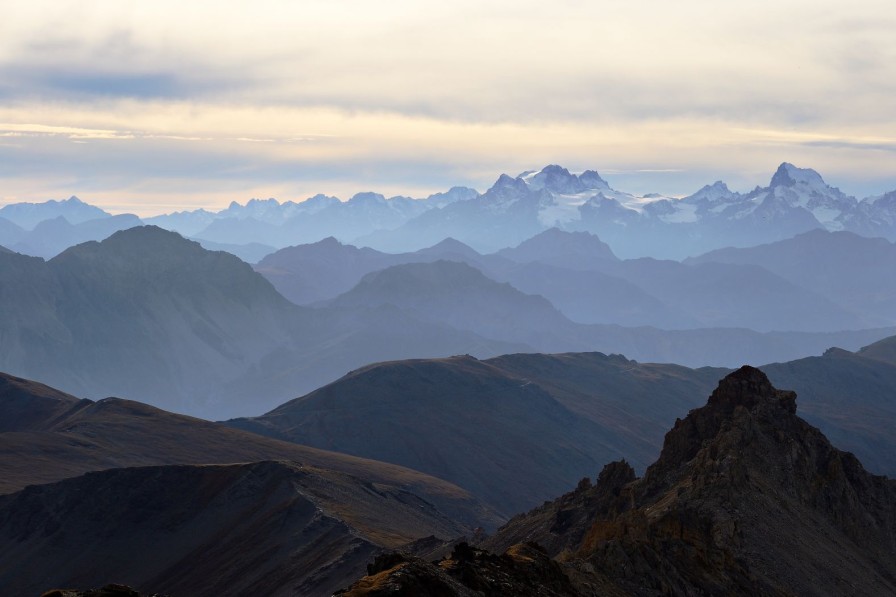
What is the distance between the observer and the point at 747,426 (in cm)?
11775

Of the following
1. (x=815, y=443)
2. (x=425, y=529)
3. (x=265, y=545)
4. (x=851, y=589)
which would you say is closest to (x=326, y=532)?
(x=265, y=545)

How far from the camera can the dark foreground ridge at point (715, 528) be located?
220 ft

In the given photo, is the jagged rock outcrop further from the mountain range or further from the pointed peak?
the pointed peak

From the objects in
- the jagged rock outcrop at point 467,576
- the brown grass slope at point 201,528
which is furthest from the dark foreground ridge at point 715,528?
the brown grass slope at point 201,528

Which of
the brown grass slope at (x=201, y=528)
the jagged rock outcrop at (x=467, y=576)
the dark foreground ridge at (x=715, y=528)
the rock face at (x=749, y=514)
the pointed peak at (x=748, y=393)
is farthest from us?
the brown grass slope at (x=201, y=528)

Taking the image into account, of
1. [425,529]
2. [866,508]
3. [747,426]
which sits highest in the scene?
[747,426]

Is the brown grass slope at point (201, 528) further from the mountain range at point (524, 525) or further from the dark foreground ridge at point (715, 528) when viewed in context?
the dark foreground ridge at point (715, 528)

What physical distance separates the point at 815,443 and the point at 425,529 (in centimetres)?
6414

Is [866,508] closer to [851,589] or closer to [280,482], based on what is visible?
[851,589]

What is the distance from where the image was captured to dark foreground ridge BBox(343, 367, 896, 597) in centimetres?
6700

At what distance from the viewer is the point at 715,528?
94.9m

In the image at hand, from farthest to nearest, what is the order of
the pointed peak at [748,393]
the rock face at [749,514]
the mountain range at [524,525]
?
the pointed peak at [748,393] < the rock face at [749,514] < the mountain range at [524,525]

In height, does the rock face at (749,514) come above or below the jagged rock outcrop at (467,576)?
below

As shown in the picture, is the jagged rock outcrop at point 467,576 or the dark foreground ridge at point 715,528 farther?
the dark foreground ridge at point 715,528
